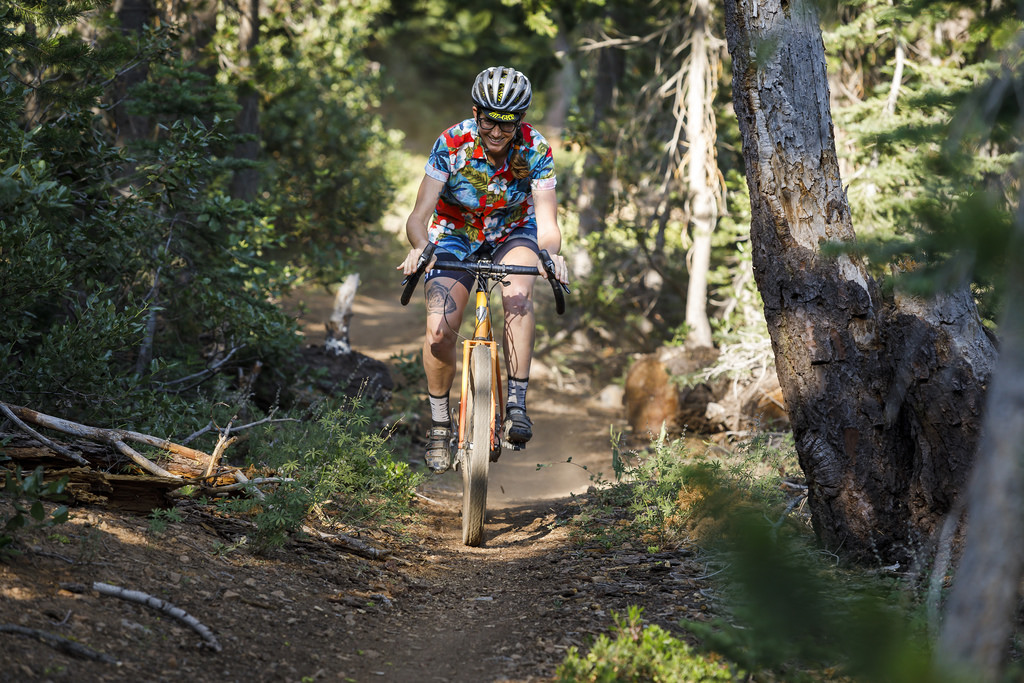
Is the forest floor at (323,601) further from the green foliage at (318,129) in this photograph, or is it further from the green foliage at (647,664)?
the green foliage at (318,129)

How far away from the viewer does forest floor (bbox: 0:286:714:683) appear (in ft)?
9.53

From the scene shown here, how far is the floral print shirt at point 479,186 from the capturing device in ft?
17.0

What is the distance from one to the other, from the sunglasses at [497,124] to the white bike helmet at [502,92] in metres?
0.06

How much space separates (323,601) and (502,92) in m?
2.91

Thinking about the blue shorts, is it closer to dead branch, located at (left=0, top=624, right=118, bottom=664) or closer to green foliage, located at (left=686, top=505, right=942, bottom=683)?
dead branch, located at (left=0, top=624, right=118, bottom=664)

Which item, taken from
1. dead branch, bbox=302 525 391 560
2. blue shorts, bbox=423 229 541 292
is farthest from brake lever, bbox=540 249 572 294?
dead branch, bbox=302 525 391 560

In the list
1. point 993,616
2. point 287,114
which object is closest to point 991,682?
point 993,616

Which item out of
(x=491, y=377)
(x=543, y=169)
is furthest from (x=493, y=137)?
(x=491, y=377)

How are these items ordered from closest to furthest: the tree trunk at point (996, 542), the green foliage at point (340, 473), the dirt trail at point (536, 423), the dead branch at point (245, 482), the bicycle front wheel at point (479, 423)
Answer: the tree trunk at point (996, 542) < the dead branch at point (245, 482) < the green foliage at point (340, 473) < the bicycle front wheel at point (479, 423) < the dirt trail at point (536, 423)

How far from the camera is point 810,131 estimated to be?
4.11 meters

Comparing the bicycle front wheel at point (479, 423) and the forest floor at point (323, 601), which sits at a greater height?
the bicycle front wheel at point (479, 423)

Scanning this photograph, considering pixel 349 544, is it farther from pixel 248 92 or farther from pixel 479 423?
pixel 248 92

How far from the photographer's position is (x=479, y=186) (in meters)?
5.29

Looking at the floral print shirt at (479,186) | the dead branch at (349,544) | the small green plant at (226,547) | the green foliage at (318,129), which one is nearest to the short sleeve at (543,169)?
the floral print shirt at (479,186)
